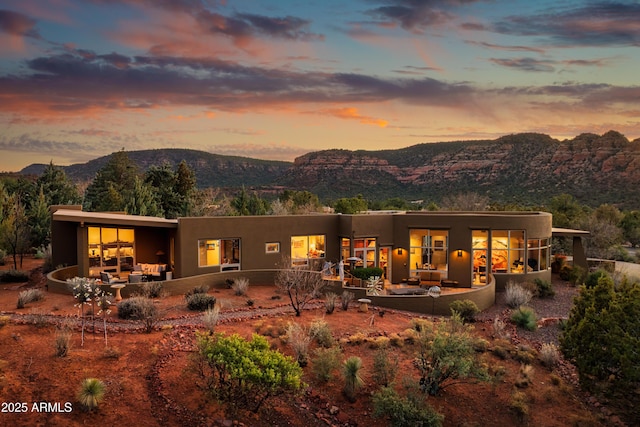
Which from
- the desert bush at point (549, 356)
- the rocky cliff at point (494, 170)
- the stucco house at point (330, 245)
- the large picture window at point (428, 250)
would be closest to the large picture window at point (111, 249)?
the stucco house at point (330, 245)

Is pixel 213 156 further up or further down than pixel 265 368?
further up

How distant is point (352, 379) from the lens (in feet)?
33.5

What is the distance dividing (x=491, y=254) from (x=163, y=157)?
73.8m

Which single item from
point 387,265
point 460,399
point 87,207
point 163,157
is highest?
point 163,157

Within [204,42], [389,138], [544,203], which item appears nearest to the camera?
[204,42]

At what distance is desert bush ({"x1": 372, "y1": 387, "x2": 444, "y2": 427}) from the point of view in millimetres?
8992

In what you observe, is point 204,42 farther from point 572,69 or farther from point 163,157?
point 163,157

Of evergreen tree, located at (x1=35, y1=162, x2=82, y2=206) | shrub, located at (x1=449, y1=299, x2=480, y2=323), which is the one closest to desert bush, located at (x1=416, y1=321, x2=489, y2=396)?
shrub, located at (x1=449, y1=299, x2=480, y2=323)

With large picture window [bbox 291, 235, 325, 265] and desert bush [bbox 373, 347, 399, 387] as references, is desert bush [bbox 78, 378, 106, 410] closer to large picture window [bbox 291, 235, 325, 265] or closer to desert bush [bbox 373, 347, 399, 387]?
desert bush [bbox 373, 347, 399, 387]

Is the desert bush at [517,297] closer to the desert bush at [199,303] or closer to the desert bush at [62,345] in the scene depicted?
the desert bush at [199,303]

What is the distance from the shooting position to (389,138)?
255ft

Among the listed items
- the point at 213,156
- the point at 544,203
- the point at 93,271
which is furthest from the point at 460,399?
the point at 213,156

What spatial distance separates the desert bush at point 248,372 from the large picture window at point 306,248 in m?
12.6

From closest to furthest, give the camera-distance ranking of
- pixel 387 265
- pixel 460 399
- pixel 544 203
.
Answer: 1. pixel 460 399
2. pixel 387 265
3. pixel 544 203
